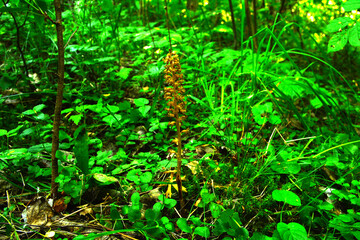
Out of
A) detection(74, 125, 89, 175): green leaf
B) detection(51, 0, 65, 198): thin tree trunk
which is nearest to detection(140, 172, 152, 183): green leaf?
detection(74, 125, 89, 175): green leaf

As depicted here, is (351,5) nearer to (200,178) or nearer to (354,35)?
(354,35)

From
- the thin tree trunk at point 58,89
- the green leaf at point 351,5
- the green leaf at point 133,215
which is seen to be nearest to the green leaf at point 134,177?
the green leaf at point 133,215

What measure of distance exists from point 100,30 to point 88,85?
0.80 m

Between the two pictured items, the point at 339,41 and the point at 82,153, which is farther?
the point at 339,41

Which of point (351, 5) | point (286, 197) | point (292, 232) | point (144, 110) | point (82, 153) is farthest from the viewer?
point (144, 110)

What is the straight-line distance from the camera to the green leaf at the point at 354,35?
1316 mm

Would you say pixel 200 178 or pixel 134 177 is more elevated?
pixel 134 177

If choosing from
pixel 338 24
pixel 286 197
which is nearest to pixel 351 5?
pixel 338 24

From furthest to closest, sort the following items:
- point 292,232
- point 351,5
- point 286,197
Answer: point 351,5 < point 286,197 < point 292,232

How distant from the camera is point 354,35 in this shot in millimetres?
1334

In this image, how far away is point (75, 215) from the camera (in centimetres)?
119

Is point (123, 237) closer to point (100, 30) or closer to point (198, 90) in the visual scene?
point (198, 90)

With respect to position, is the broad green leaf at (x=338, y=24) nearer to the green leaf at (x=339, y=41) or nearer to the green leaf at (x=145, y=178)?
the green leaf at (x=339, y=41)

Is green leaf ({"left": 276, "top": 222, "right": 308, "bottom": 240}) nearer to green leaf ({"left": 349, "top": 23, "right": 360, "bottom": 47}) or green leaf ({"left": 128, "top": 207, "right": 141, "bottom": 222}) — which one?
green leaf ({"left": 128, "top": 207, "right": 141, "bottom": 222})
